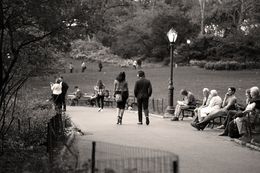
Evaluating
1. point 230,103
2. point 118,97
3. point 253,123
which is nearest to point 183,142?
point 253,123

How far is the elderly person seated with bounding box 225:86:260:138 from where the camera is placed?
12.8 m

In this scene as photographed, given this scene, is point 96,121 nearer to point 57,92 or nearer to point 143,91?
point 143,91

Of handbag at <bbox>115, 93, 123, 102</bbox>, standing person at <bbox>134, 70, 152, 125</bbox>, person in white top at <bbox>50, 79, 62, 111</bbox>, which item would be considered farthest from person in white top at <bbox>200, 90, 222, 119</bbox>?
person in white top at <bbox>50, 79, 62, 111</bbox>

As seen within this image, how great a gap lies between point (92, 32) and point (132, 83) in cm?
2666

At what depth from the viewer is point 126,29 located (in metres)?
72.5

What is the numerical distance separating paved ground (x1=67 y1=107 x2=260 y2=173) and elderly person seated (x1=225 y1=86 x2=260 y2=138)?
36 centimetres

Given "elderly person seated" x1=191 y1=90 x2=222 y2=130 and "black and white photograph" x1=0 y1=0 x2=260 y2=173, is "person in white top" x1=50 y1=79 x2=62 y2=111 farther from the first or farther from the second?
"elderly person seated" x1=191 y1=90 x2=222 y2=130

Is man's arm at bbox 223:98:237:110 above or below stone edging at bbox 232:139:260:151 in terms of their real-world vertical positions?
above

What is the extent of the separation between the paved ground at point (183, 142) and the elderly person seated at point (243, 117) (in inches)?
14.2

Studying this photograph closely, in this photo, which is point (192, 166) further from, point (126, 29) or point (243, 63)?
point (126, 29)

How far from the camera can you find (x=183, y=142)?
1253cm

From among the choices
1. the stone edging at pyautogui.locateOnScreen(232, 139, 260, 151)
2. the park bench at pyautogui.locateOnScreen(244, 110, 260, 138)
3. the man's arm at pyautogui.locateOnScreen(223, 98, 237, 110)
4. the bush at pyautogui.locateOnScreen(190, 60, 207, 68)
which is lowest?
the stone edging at pyautogui.locateOnScreen(232, 139, 260, 151)

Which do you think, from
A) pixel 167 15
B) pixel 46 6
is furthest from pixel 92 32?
pixel 167 15

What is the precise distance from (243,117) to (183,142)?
1.80 metres
